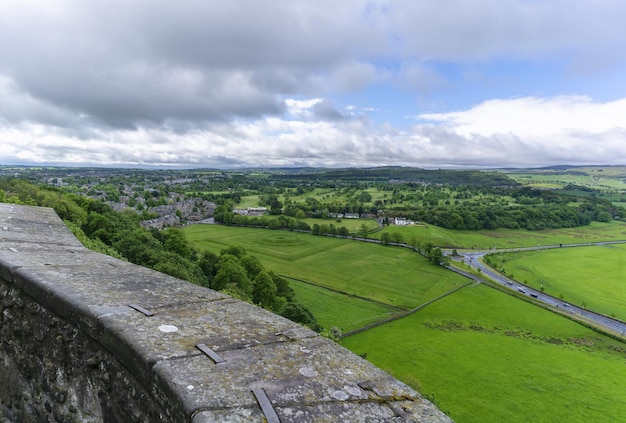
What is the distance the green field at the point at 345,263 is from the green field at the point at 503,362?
8.17m

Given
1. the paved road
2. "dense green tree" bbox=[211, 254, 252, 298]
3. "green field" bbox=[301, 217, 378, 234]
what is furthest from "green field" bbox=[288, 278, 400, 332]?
"green field" bbox=[301, 217, 378, 234]

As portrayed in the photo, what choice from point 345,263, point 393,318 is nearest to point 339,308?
point 393,318

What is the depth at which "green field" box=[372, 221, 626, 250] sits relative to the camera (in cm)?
10256

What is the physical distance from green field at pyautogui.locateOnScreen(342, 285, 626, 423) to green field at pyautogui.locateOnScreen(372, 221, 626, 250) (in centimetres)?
4546

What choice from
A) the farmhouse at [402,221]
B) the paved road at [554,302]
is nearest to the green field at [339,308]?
the paved road at [554,302]

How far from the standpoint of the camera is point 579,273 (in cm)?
7788

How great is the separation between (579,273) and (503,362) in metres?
55.2

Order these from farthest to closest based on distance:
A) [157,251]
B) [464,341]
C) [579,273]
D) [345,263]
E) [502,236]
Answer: [502,236] → [579,273] → [345,263] → [464,341] → [157,251]

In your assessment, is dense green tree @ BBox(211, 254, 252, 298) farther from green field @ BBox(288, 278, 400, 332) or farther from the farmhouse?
the farmhouse

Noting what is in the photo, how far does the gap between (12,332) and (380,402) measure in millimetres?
4309

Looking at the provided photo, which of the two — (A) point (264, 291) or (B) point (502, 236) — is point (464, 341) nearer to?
(A) point (264, 291)

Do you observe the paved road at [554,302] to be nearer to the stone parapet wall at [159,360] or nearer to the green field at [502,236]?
the green field at [502,236]

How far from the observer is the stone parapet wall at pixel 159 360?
8.29 ft

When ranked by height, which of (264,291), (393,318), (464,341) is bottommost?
(464,341)
